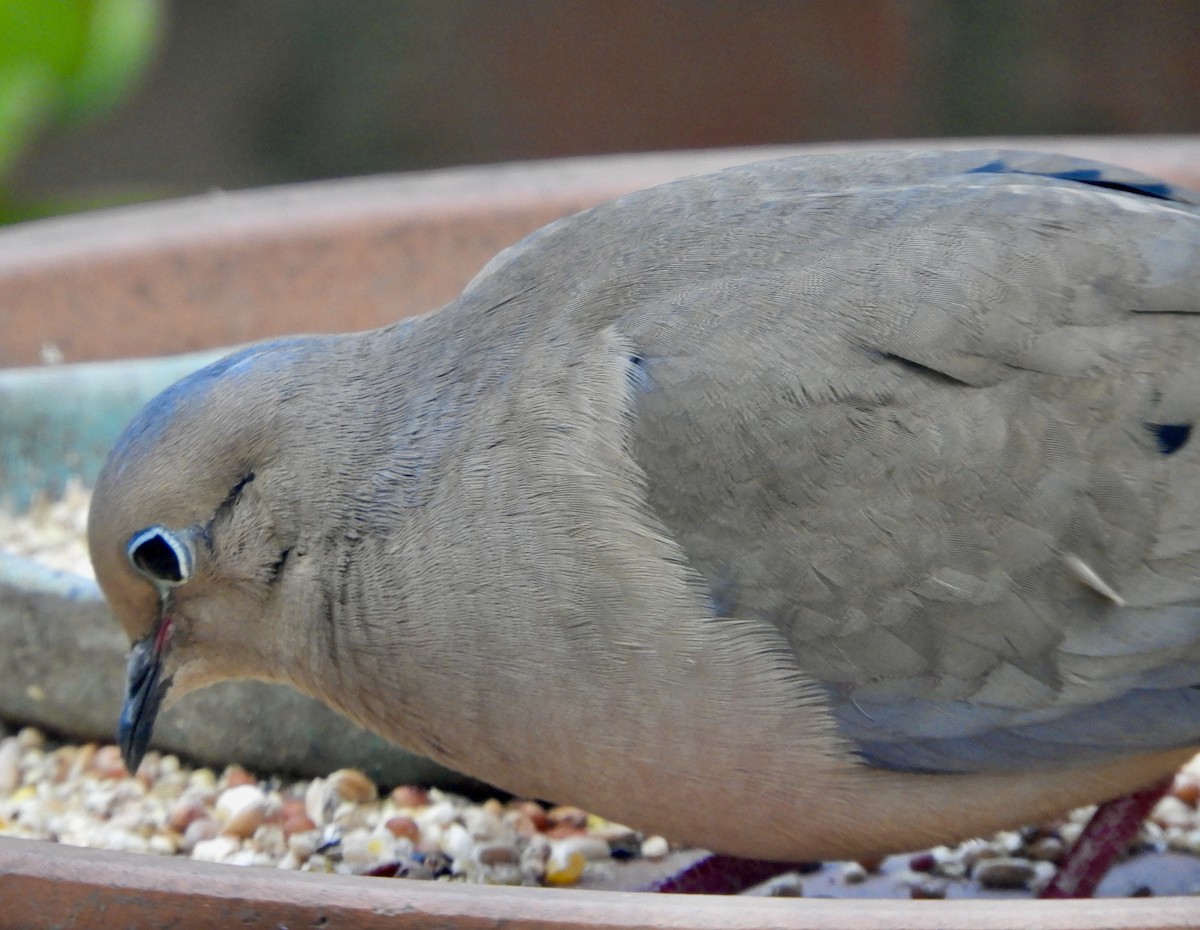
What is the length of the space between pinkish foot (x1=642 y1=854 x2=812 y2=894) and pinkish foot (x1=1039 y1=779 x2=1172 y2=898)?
0.47 meters

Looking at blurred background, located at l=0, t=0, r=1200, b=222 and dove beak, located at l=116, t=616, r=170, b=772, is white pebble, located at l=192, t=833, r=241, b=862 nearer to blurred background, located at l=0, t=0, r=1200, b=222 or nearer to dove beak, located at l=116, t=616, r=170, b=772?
dove beak, located at l=116, t=616, r=170, b=772

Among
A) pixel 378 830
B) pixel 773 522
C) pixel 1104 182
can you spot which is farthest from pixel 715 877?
pixel 1104 182

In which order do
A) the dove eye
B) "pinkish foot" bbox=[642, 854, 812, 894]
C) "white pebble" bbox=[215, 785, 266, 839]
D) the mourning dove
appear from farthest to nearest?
"white pebble" bbox=[215, 785, 266, 839] < "pinkish foot" bbox=[642, 854, 812, 894] < the dove eye < the mourning dove

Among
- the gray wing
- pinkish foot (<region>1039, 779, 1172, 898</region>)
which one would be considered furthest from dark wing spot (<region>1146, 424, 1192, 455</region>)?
pinkish foot (<region>1039, 779, 1172, 898</region>)

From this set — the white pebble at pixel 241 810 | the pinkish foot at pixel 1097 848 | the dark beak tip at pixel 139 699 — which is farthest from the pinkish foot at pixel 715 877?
the dark beak tip at pixel 139 699

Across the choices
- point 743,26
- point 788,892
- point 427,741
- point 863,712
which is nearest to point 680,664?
point 863,712

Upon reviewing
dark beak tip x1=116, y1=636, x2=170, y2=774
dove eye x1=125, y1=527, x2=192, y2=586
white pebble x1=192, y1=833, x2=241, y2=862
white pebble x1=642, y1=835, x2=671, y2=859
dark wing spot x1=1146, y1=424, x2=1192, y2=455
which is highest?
dark wing spot x1=1146, y1=424, x2=1192, y2=455

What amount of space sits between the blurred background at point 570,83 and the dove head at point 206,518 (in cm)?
365

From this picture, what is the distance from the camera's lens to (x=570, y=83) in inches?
303

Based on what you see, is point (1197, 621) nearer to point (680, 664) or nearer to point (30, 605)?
point (680, 664)

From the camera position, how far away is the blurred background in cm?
702

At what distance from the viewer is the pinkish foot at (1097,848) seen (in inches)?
102

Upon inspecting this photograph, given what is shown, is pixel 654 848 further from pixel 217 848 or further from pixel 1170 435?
pixel 1170 435

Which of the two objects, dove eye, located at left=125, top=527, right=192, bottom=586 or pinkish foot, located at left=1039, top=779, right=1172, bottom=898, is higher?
dove eye, located at left=125, top=527, right=192, bottom=586
